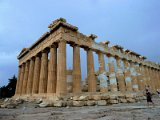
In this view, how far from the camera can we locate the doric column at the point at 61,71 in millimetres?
16703

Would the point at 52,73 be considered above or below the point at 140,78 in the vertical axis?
below

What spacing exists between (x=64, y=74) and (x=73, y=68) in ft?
7.11

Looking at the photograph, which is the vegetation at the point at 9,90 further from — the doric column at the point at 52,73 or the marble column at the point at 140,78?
the marble column at the point at 140,78

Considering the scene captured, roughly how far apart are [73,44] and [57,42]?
2.11 meters

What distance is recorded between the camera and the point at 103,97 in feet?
46.3

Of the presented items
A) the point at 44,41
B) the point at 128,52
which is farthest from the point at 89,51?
the point at 128,52

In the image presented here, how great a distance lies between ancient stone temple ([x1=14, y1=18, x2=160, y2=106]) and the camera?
720 inches

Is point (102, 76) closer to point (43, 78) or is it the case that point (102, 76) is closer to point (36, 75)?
point (43, 78)

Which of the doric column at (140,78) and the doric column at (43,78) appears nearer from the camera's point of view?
the doric column at (43,78)

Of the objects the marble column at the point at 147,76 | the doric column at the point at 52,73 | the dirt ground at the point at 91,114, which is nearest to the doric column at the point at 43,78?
the doric column at the point at 52,73

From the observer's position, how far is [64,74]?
17344 mm

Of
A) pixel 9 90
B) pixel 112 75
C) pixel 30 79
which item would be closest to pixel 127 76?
pixel 112 75

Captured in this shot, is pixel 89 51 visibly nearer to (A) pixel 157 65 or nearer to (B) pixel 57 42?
(B) pixel 57 42

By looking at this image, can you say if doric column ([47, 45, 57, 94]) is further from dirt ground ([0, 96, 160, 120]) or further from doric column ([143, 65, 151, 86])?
doric column ([143, 65, 151, 86])
